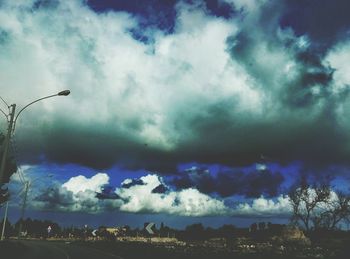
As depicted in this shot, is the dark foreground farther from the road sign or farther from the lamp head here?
the lamp head

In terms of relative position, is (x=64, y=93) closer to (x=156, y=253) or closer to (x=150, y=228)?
(x=150, y=228)

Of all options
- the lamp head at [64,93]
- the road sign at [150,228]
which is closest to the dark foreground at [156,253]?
the road sign at [150,228]

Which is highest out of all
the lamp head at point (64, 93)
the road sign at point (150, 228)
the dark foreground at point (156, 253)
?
the lamp head at point (64, 93)

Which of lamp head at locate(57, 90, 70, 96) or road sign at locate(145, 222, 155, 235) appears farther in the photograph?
road sign at locate(145, 222, 155, 235)

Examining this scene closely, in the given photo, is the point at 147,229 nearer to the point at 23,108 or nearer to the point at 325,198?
the point at 23,108

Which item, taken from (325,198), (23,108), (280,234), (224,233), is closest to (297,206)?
(325,198)

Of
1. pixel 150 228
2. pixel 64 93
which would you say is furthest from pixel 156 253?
pixel 64 93

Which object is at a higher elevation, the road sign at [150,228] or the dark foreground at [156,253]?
the road sign at [150,228]

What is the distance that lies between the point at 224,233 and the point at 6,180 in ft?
228

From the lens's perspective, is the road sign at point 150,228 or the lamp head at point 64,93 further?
the road sign at point 150,228

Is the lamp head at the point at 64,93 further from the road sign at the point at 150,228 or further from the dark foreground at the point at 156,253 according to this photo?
the road sign at the point at 150,228

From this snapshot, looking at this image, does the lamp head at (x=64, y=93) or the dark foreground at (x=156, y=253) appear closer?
the lamp head at (x=64, y=93)

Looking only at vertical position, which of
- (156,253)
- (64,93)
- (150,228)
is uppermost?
(64,93)

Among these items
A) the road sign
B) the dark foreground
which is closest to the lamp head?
the dark foreground
